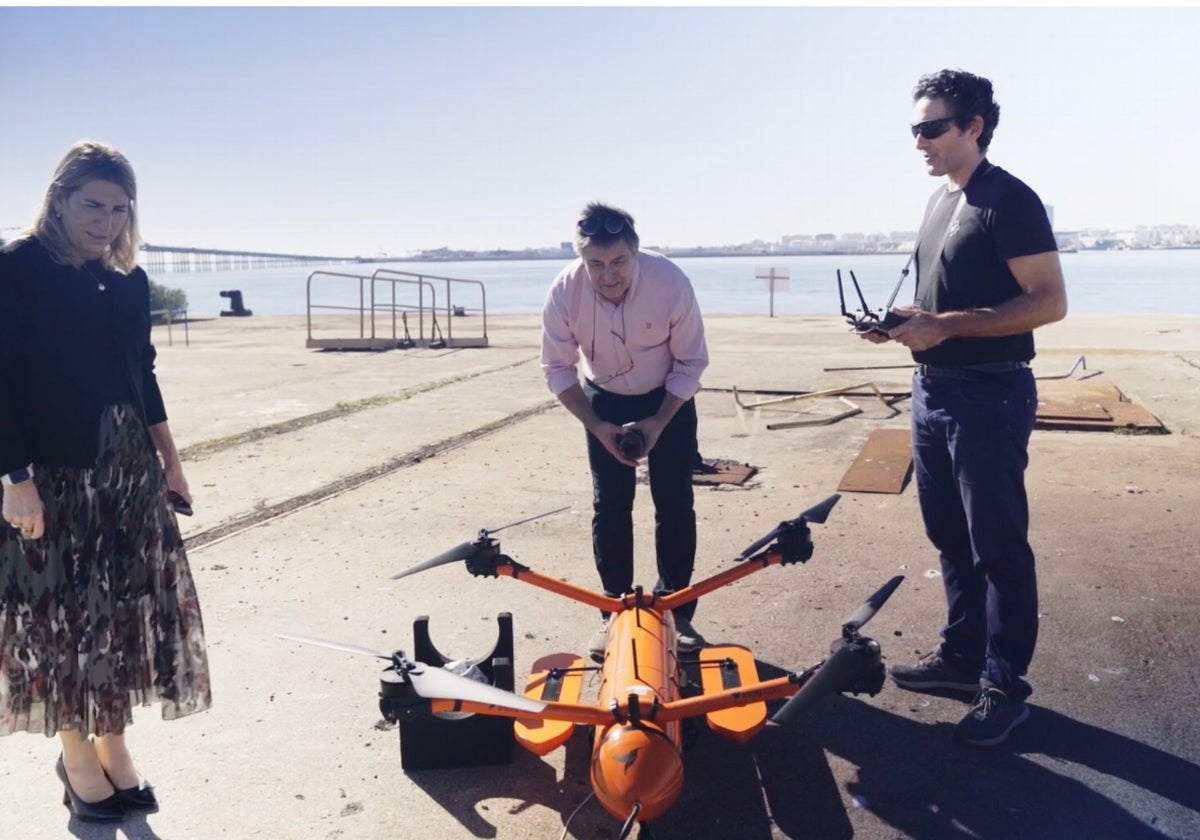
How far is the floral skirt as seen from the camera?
286 cm

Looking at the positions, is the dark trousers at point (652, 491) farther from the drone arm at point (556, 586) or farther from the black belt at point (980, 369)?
the black belt at point (980, 369)

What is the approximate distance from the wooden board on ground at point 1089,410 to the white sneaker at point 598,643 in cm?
566

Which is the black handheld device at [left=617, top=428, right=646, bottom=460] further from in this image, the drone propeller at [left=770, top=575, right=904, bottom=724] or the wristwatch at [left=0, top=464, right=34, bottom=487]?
the wristwatch at [left=0, top=464, right=34, bottom=487]

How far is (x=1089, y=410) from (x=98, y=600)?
27.6ft

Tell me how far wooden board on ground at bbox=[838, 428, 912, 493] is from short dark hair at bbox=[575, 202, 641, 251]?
3558 millimetres

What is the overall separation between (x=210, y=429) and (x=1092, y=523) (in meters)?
7.46

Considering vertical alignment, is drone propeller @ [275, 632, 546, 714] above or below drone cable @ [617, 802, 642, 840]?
above

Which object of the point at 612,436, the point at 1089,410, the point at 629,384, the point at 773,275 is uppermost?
the point at 773,275

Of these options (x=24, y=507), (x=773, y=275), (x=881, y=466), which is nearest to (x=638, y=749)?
(x=24, y=507)

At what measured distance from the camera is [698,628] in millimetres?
4496

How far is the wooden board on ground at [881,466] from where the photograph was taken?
6.81 metres

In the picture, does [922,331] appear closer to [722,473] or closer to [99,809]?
[99,809]

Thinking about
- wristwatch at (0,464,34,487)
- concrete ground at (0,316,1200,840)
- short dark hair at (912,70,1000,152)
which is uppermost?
short dark hair at (912,70,1000,152)

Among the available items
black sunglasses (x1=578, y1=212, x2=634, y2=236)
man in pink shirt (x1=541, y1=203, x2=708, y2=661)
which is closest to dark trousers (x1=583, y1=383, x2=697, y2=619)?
man in pink shirt (x1=541, y1=203, x2=708, y2=661)
